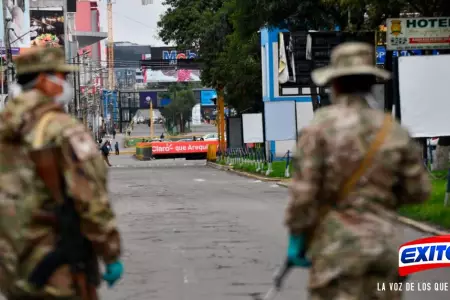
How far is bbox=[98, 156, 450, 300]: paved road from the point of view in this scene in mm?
12250

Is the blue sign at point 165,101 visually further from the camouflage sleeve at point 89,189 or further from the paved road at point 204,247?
the camouflage sleeve at point 89,189

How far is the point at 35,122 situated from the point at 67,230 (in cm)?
68

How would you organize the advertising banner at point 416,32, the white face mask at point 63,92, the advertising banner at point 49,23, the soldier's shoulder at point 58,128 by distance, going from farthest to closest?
1. the advertising banner at point 49,23
2. the advertising banner at point 416,32
3. the white face mask at point 63,92
4. the soldier's shoulder at point 58,128

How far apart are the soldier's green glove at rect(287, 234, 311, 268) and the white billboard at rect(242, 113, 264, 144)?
45.9 metres

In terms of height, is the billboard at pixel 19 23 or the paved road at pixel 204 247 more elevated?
the billboard at pixel 19 23

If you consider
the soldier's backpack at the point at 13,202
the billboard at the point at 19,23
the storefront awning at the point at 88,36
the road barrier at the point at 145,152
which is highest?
the storefront awning at the point at 88,36

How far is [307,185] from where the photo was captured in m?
5.90

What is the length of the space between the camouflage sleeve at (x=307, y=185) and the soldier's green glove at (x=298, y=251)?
71 millimetres

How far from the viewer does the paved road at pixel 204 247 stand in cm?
1225

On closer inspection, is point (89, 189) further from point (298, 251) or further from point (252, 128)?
point (252, 128)

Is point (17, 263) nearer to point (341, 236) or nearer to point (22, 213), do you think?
point (22, 213)

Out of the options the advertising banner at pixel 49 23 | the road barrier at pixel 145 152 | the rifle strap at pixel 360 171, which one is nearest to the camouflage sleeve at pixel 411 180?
the rifle strap at pixel 360 171

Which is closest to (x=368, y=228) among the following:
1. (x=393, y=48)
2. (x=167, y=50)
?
(x=393, y=48)

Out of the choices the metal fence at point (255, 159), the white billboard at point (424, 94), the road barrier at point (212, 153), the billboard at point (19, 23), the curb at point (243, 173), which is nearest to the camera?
the white billboard at point (424, 94)
